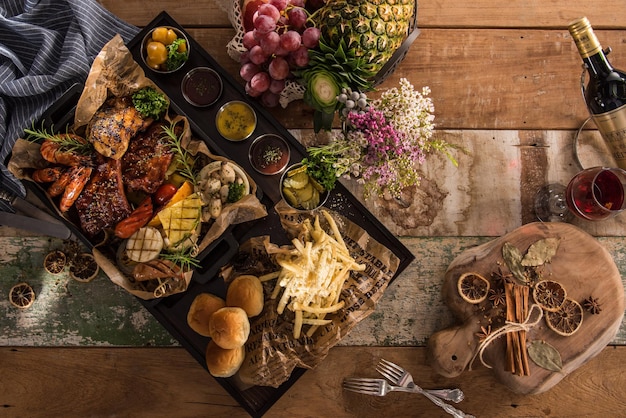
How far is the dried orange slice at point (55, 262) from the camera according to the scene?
256 cm

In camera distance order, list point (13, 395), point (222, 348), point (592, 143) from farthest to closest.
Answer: point (592, 143)
point (13, 395)
point (222, 348)

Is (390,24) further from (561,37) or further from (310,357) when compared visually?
(310,357)

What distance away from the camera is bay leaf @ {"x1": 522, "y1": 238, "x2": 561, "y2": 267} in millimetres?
2424

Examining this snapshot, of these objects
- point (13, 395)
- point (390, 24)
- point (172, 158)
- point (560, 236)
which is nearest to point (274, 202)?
point (172, 158)

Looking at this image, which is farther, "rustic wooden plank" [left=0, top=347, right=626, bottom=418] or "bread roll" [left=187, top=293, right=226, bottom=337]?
"rustic wooden plank" [left=0, top=347, right=626, bottom=418]

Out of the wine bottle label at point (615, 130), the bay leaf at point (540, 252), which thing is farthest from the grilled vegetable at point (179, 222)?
the wine bottle label at point (615, 130)

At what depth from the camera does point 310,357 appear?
7.47 ft

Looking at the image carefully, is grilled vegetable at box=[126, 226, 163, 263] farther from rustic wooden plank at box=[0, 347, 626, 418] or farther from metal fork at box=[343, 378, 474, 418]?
metal fork at box=[343, 378, 474, 418]

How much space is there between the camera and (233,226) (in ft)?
7.54

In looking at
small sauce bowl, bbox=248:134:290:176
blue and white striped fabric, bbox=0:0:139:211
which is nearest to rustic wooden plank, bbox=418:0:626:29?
small sauce bowl, bbox=248:134:290:176

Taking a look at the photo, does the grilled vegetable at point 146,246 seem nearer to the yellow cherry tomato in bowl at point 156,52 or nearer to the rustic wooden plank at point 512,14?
the yellow cherry tomato in bowl at point 156,52

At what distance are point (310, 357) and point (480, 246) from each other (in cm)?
103

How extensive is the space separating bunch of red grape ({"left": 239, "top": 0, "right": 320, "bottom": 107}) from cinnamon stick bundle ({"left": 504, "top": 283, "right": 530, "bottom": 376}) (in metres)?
1.50

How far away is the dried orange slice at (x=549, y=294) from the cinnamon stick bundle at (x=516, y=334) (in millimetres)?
58
